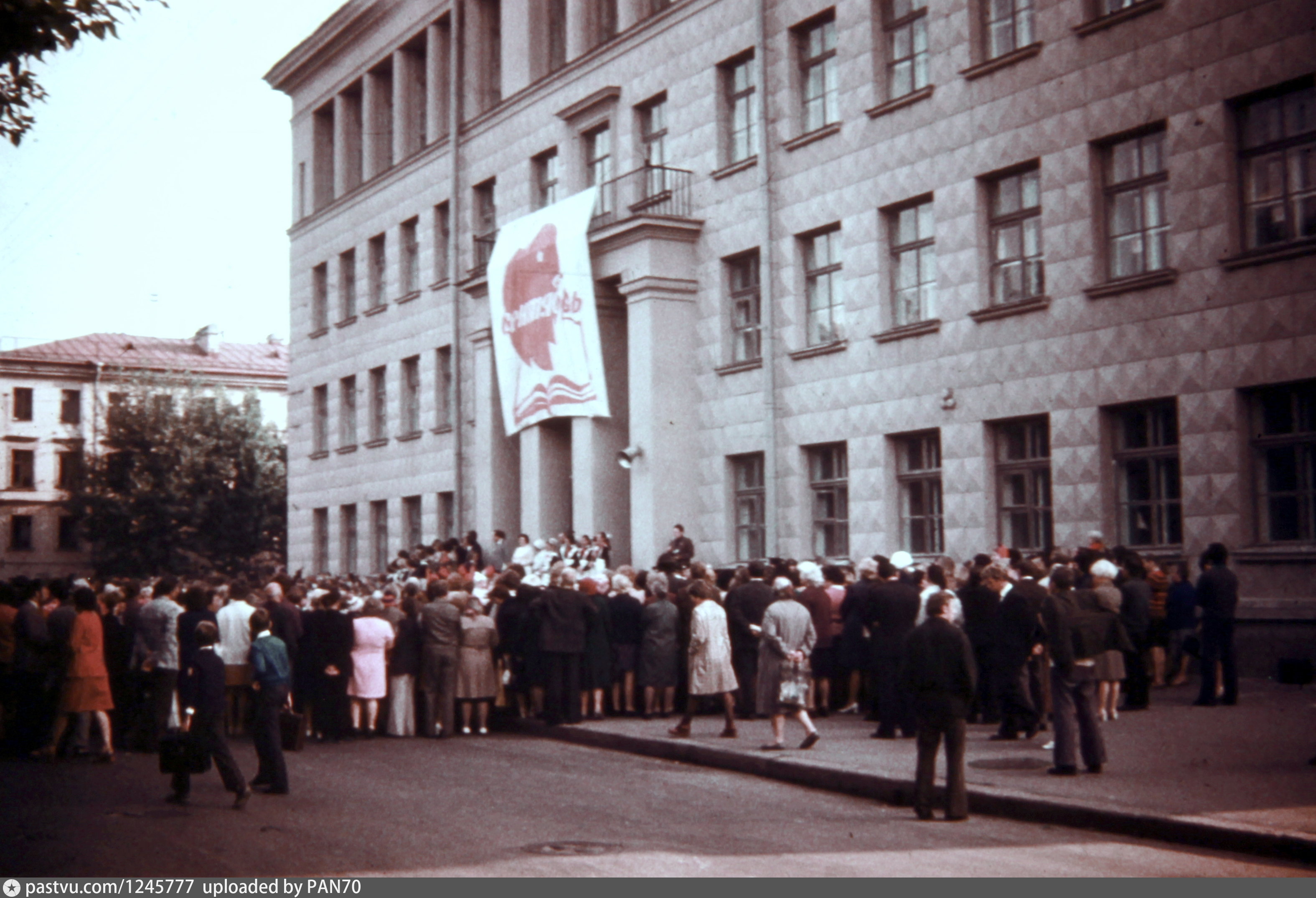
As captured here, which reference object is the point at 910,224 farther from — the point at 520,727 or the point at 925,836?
the point at 925,836

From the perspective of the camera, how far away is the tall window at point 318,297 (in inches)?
1852

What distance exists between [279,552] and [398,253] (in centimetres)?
2553

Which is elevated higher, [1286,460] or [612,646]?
[1286,460]

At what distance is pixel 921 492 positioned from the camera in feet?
78.7

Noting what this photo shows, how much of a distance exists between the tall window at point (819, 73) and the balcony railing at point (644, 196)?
3.15 meters

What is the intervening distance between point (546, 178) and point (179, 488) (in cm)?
3116

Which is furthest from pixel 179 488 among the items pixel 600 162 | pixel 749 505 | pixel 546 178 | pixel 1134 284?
pixel 1134 284

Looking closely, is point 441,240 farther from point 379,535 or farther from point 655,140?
point 655,140

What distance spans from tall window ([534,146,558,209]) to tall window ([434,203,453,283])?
16.0ft

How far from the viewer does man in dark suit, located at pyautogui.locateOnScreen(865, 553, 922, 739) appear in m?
15.6

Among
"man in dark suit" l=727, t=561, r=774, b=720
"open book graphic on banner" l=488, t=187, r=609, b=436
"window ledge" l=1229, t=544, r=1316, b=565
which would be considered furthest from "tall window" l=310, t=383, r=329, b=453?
"window ledge" l=1229, t=544, r=1316, b=565

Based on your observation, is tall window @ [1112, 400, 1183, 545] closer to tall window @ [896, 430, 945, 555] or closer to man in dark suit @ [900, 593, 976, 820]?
tall window @ [896, 430, 945, 555]

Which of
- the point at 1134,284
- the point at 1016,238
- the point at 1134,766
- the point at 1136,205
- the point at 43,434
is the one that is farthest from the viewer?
the point at 43,434

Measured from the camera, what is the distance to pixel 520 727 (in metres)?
19.1
